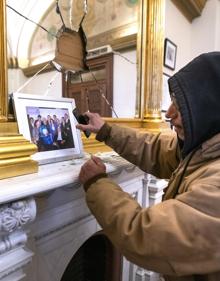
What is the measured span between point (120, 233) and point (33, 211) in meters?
0.25

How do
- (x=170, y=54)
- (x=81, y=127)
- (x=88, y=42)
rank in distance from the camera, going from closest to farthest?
(x=81, y=127) → (x=88, y=42) → (x=170, y=54)

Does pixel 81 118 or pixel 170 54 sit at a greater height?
pixel 170 54

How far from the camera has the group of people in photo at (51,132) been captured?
3.12 feet

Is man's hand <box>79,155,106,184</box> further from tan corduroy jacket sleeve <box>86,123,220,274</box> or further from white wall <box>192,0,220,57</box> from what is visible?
white wall <box>192,0,220,57</box>

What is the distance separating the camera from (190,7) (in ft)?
7.81

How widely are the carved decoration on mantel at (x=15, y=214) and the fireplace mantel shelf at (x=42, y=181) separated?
4cm

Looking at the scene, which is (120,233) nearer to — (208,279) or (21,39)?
(208,279)

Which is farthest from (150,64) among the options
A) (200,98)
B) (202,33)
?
(202,33)

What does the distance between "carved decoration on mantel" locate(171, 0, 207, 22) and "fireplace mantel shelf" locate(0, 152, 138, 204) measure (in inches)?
68.4

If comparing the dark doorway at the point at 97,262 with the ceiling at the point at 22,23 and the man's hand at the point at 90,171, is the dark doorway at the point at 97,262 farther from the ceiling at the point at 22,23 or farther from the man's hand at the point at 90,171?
the ceiling at the point at 22,23

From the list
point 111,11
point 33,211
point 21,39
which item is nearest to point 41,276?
point 33,211

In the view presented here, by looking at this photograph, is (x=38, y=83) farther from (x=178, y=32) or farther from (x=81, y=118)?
(x=178, y=32)

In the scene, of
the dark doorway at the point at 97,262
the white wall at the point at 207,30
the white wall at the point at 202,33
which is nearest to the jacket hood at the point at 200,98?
the dark doorway at the point at 97,262

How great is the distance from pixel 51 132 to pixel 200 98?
1.77ft
